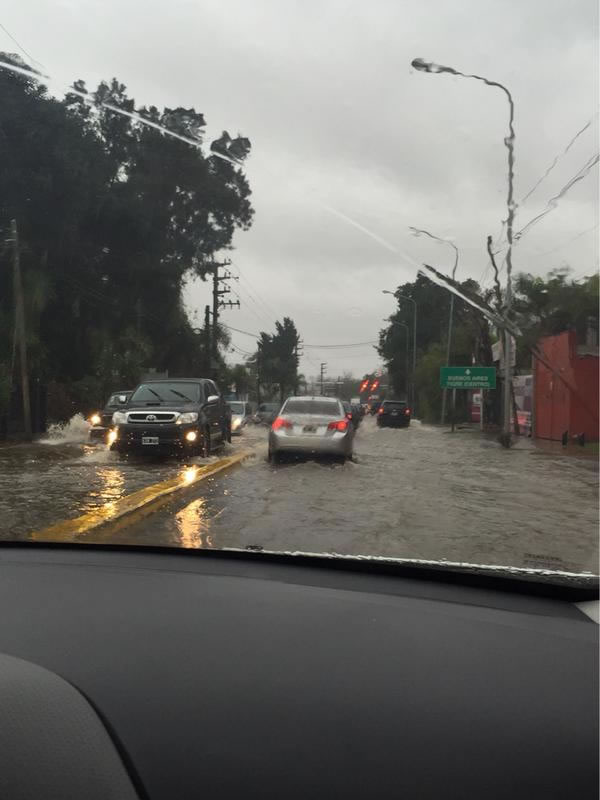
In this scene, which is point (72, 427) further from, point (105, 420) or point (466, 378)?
point (466, 378)

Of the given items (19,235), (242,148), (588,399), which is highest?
(19,235)

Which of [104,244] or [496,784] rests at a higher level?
[104,244]

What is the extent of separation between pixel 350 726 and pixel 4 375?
23593mm

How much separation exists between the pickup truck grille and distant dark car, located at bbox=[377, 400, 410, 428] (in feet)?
82.3

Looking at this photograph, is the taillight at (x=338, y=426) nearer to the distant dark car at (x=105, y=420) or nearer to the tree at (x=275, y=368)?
the distant dark car at (x=105, y=420)

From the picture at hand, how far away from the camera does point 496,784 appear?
5.26 ft

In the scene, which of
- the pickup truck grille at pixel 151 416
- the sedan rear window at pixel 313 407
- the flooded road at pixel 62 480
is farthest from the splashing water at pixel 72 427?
the sedan rear window at pixel 313 407

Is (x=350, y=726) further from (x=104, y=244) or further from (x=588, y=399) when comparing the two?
(x=104, y=244)

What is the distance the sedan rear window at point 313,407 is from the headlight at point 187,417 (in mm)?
1812

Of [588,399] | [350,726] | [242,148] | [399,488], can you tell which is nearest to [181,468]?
[399,488]

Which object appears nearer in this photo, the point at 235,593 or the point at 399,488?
the point at 235,593

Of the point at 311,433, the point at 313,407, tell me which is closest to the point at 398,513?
the point at 311,433

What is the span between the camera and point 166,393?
53.1ft

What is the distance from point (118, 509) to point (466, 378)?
86.7 ft
